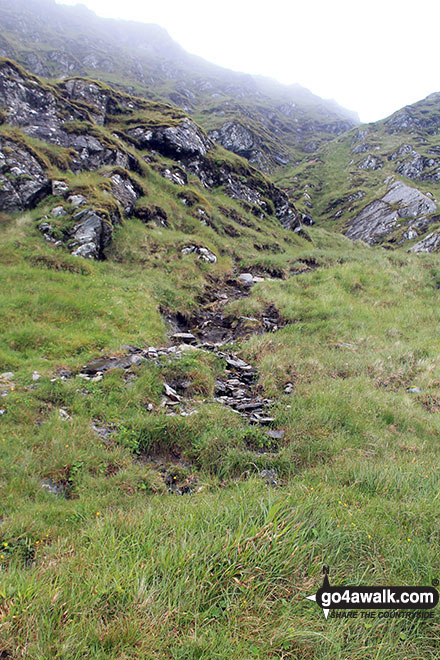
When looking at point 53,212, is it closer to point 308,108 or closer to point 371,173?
point 371,173

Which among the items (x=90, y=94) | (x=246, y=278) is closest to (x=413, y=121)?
(x=90, y=94)

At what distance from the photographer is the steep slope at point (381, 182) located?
50.7 metres

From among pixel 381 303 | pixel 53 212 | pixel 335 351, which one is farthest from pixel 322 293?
pixel 53 212

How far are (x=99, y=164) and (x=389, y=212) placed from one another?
176ft

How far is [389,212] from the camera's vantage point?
178ft

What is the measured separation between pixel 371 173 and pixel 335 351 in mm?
85871

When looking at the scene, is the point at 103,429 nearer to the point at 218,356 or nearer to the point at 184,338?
the point at 218,356

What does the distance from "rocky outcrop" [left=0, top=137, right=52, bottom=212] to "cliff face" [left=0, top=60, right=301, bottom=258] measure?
0.05m

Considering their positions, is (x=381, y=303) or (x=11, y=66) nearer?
(x=381, y=303)

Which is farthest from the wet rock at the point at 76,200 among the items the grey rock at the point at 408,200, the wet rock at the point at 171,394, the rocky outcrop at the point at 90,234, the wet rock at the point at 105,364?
the grey rock at the point at 408,200

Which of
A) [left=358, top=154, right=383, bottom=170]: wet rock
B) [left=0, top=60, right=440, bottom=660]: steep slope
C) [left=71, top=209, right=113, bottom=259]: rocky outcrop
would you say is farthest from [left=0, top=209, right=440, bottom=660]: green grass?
[left=358, top=154, right=383, bottom=170]: wet rock

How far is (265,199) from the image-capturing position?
3753 centimetres

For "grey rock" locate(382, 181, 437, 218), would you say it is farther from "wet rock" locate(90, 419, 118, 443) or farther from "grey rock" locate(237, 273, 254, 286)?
"wet rock" locate(90, 419, 118, 443)

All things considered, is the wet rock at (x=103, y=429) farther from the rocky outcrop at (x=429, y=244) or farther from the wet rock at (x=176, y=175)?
the rocky outcrop at (x=429, y=244)
